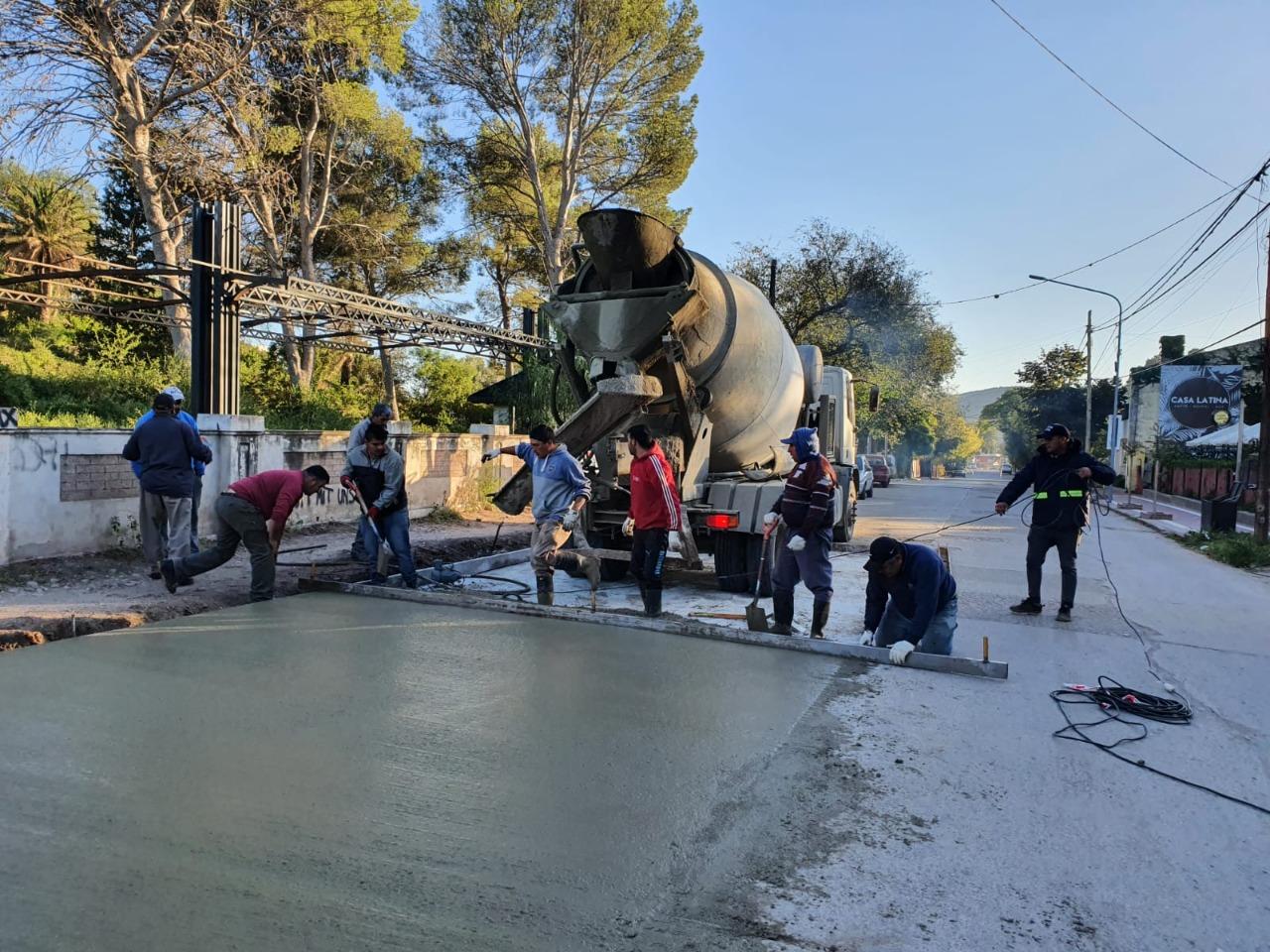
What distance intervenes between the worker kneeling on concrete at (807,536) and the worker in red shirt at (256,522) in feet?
11.9

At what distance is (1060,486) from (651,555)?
3652 millimetres

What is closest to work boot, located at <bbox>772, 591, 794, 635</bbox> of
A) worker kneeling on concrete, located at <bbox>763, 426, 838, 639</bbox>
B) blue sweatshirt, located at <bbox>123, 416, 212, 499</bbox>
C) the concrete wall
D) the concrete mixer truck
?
worker kneeling on concrete, located at <bbox>763, 426, 838, 639</bbox>

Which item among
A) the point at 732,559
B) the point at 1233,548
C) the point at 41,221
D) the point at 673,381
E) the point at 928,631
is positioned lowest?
the point at 1233,548

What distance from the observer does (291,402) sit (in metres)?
18.2

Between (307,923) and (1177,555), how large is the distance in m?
14.2

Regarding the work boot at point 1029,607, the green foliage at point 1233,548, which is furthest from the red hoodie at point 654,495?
the green foliage at point 1233,548

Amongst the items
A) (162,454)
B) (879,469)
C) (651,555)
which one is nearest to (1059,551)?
(651,555)

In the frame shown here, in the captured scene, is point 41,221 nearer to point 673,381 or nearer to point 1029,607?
point 673,381

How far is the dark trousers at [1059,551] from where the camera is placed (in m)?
7.09

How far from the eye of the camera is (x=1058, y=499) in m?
7.11

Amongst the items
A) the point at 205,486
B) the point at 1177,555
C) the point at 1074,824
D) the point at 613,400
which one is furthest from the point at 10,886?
the point at 1177,555

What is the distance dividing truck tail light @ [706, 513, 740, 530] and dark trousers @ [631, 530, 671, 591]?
1.13 metres

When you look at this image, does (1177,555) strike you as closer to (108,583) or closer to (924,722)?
(924,722)

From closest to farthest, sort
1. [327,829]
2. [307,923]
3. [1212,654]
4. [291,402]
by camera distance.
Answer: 1. [307,923]
2. [327,829]
3. [1212,654]
4. [291,402]
